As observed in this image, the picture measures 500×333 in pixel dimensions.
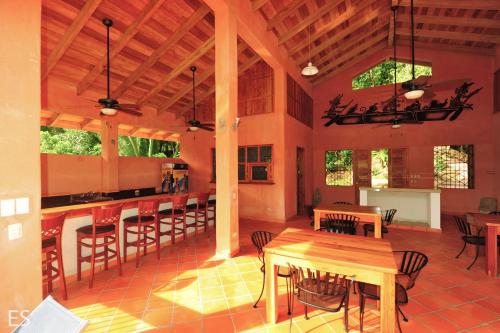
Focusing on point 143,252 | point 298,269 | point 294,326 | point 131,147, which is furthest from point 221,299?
point 131,147

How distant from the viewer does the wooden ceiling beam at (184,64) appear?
569cm

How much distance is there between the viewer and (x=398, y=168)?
8367mm

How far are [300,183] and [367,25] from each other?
211 inches

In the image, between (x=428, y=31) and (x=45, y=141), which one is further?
(x=45, y=141)

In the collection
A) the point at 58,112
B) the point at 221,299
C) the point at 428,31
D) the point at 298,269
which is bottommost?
the point at 221,299

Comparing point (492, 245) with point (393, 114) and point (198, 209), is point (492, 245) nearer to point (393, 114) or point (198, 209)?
point (393, 114)

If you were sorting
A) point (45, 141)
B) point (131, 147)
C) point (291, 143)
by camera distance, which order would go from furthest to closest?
point (131, 147) → point (45, 141) → point (291, 143)

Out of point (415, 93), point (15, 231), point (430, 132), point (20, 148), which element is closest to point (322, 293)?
point (15, 231)

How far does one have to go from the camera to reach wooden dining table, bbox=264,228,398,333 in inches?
74.3

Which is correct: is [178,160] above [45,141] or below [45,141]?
below

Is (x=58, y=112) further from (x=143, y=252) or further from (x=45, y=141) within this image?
(x=45, y=141)

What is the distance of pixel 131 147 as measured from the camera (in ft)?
45.0

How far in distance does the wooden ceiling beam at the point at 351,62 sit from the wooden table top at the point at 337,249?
320 inches

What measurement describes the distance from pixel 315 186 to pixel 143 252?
713 cm
